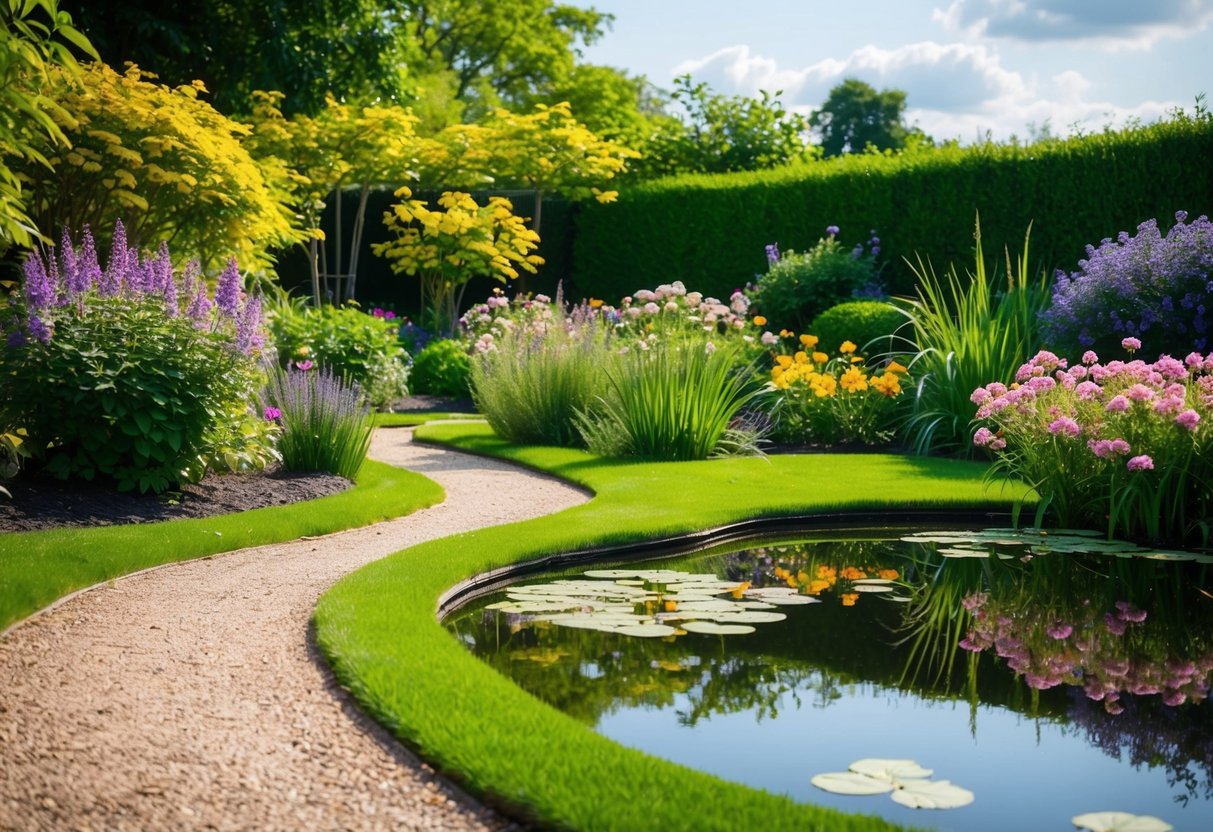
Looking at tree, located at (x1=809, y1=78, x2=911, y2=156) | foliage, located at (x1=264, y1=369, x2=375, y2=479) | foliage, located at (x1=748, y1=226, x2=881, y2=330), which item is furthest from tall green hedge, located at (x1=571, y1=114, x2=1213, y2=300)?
tree, located at (x1=809, y1=78, x2=911, y2=156)

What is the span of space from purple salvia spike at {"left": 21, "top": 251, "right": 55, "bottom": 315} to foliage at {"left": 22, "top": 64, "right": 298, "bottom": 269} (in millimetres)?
2550

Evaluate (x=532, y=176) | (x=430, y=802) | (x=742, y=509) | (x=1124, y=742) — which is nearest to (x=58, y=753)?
(x=430, y=802)

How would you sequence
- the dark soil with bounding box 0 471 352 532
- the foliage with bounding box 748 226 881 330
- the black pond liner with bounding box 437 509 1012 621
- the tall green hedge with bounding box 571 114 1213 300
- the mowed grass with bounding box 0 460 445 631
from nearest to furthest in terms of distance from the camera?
the mowed grass with bounding box 0 460 445 631, the black pond liner with bounding box 437 509 1012 621, the dark soil with bounding box 0 471 352 532, the tall green hedge with bounding box 571 114 1213 300, the foliage with bounding box 748 226 881 330

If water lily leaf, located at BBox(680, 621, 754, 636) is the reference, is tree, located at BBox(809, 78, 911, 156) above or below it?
above

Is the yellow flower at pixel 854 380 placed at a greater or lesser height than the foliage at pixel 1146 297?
lesser

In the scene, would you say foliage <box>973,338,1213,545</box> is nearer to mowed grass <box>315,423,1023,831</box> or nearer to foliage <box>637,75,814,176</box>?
mowed grass <box>315,423,1023,831</box>

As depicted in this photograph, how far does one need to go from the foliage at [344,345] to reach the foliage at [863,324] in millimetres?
4777

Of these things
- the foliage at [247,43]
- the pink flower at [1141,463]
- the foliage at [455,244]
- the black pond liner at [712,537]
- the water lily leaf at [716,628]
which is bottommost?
the water lily leaf at [716,628]

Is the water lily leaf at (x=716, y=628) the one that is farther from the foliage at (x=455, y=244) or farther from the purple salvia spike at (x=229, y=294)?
the foliage at (x=455, y=244)

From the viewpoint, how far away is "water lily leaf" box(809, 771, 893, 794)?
336cm

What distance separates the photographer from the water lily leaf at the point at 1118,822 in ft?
10.3

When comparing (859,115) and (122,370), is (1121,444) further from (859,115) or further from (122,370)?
(859,115)

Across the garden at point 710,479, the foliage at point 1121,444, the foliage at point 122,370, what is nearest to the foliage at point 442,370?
the garden at point 710,479

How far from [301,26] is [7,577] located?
12620 mm
